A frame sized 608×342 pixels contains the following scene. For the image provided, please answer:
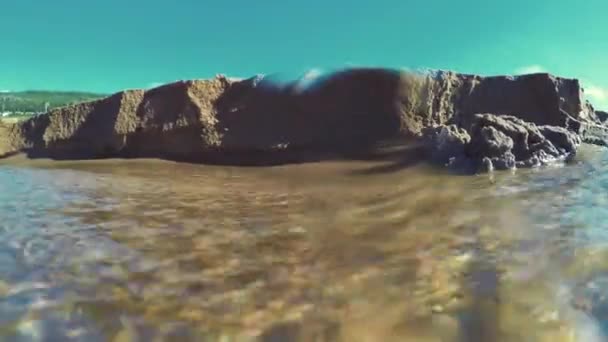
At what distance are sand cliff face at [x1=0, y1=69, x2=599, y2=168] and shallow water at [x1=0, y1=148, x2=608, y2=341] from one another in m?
3.12

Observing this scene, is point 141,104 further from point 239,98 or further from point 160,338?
point 160,338

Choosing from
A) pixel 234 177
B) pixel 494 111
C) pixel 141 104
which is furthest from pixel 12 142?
pixel 494 111

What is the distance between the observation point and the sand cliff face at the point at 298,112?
741 centimetres

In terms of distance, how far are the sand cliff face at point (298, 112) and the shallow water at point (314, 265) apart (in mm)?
3117

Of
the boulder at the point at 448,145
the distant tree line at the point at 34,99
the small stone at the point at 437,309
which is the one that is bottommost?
the small stone at the point at 437,309

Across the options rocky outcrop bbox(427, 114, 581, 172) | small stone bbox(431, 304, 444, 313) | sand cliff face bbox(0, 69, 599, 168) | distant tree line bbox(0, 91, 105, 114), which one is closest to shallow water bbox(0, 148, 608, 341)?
small stone bbox(431, 304, 444, 313)

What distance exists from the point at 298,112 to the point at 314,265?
19.2 ft

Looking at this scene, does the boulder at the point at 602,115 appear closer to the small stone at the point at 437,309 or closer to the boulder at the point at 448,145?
the boulder at the point at 448,145

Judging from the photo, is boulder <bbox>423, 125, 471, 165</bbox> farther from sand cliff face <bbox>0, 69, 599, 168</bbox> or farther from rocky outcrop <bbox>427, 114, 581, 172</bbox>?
sand cliff face <bbox>0, 69, 599, 168</bbox>

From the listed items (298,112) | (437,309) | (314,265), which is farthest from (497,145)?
(437,309)

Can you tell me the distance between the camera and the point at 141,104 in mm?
8938

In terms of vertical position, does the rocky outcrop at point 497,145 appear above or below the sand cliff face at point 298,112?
below

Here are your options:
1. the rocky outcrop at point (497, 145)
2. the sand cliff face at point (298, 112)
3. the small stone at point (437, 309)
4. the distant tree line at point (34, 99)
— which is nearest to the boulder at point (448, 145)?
the rocky outcrop at point (497, 145)

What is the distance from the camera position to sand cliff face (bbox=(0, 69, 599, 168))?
7.41 metres
